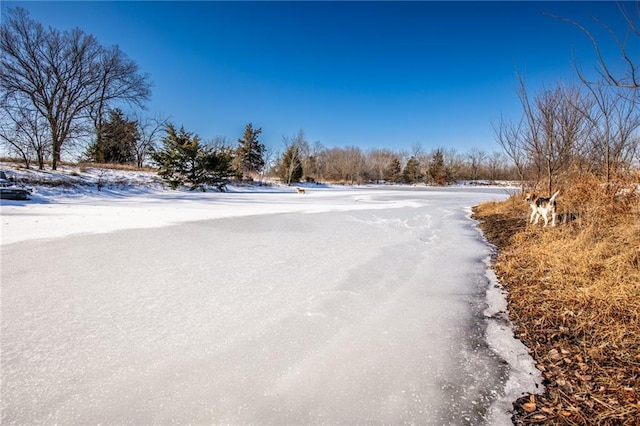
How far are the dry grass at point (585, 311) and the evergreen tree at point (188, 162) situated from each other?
728 inches

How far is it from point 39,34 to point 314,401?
77.8 feet

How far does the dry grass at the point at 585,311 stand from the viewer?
5.25ft

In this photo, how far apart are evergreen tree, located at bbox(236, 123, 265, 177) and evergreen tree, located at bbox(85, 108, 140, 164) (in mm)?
12196

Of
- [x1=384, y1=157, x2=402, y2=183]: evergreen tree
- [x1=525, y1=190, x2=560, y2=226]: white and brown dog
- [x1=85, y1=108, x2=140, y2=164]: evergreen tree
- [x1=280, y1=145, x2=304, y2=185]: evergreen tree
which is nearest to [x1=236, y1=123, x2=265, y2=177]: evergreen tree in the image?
[x1=280, y1=145, x2=304, y2=185]: evergreen tree

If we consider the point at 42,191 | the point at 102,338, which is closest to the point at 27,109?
the point at 42,191

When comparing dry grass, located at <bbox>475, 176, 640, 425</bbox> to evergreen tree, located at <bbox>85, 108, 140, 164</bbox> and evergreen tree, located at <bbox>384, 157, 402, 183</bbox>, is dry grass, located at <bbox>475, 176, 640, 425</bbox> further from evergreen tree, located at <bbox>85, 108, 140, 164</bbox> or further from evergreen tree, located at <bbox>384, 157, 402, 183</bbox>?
evergreen tree, located at <bbox>384, 157, 402, 183</bbox>

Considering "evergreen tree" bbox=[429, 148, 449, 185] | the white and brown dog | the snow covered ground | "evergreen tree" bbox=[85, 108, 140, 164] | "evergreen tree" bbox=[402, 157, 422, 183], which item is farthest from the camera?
"evergreen tree" bbox=[402, 157, 422, 183]

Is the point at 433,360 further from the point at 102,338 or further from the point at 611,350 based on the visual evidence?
the point at 102,338

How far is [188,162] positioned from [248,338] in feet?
63.3

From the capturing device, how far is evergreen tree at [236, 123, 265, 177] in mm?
37969

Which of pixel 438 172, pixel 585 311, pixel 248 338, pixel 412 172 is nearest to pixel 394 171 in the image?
pixel 412 172

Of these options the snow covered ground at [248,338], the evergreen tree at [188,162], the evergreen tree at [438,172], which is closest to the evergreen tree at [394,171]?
the evergreen tree at [438,172]

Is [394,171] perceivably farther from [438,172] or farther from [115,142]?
[115,142]

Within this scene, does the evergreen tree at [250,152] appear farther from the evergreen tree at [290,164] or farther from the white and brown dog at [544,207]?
the white and brown dog at [544,207]
